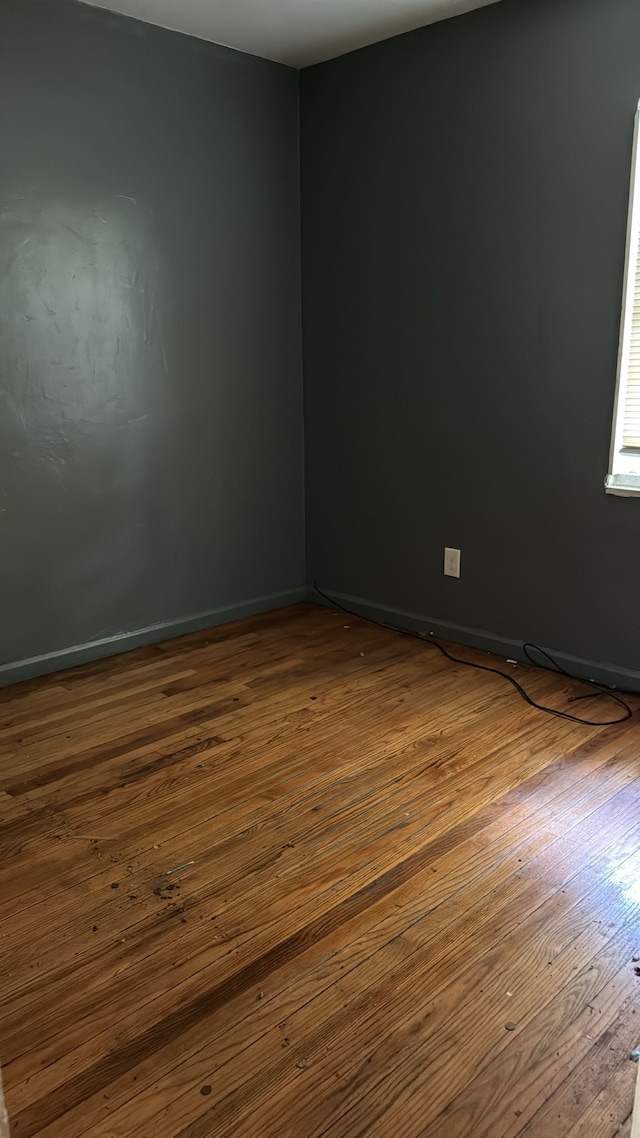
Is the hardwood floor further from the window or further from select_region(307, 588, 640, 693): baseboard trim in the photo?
the window

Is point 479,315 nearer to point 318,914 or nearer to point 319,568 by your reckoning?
point 319,568

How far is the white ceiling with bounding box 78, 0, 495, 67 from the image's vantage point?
286cm

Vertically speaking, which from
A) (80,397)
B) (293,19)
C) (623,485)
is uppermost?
(293,19)

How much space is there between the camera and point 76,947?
171cm

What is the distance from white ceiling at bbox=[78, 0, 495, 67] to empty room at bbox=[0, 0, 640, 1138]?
0.9 inches

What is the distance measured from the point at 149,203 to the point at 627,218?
1.73m

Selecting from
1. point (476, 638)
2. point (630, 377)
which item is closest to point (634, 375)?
point (630, 377)

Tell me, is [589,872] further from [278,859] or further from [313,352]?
[313,352]

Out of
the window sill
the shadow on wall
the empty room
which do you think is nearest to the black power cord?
the empty room

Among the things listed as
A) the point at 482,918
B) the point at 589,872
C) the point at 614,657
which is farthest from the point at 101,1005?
the point at 614,657

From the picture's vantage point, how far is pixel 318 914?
180 cm

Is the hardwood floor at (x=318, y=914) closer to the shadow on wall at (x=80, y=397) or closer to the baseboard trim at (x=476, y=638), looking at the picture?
the baseboard trim at (x=476, y=638)

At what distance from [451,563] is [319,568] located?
2.63 ft

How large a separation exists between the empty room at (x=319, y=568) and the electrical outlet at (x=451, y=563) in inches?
1.7
